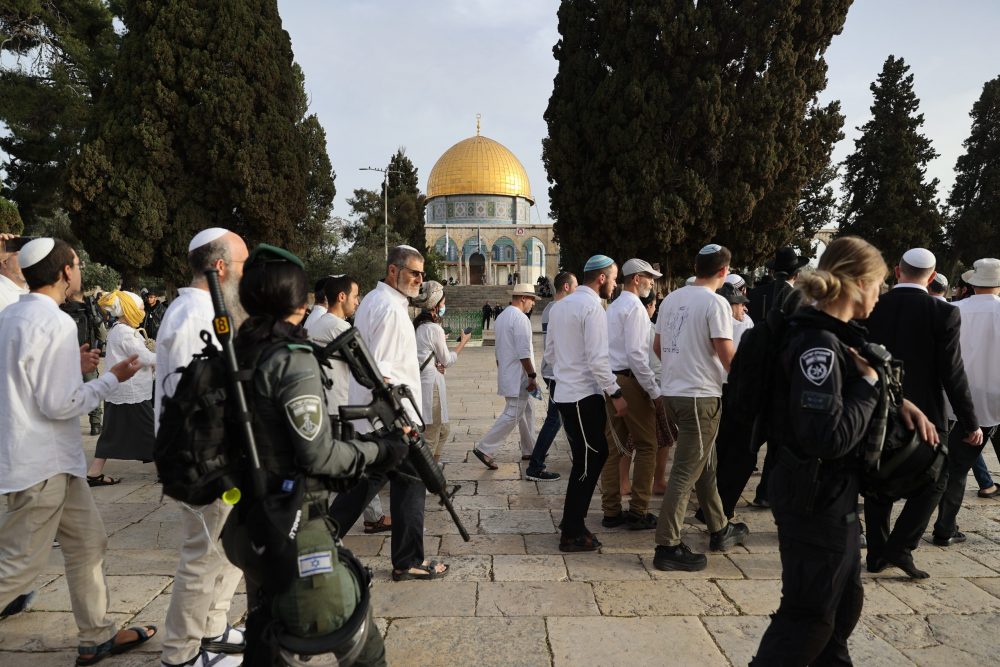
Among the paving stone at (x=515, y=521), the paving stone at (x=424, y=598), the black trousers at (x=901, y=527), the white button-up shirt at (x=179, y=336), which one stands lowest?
the paving stone at (x=515, y=521)

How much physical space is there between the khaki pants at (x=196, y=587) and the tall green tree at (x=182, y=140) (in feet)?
67.5

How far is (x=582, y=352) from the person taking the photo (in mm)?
4250

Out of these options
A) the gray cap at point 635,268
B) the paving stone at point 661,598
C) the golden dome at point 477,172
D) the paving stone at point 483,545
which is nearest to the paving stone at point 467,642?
the paving stone at point 661,598

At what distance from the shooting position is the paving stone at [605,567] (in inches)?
151

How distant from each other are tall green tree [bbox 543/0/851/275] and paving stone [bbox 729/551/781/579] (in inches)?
590

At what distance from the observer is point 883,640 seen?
3.08 meters

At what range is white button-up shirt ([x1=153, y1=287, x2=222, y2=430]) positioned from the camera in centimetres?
267

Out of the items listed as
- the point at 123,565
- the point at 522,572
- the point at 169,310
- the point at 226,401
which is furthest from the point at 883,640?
the point at 123,565

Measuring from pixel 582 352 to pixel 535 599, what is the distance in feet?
5.09

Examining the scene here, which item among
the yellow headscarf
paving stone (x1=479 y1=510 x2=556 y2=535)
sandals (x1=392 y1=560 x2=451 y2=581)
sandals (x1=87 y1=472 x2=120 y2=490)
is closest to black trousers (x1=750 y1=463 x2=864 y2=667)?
sandals (x1=392 y1=560 x2=451 y2=581)

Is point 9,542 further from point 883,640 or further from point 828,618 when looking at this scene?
point 883,640

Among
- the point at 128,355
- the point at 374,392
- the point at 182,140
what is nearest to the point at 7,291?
the point at 128,355

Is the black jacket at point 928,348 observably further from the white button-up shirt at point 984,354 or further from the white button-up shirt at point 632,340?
the white button-up shirt at point 632,340

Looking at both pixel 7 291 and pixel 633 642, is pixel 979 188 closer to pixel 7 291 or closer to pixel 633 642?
pixel 633 642
